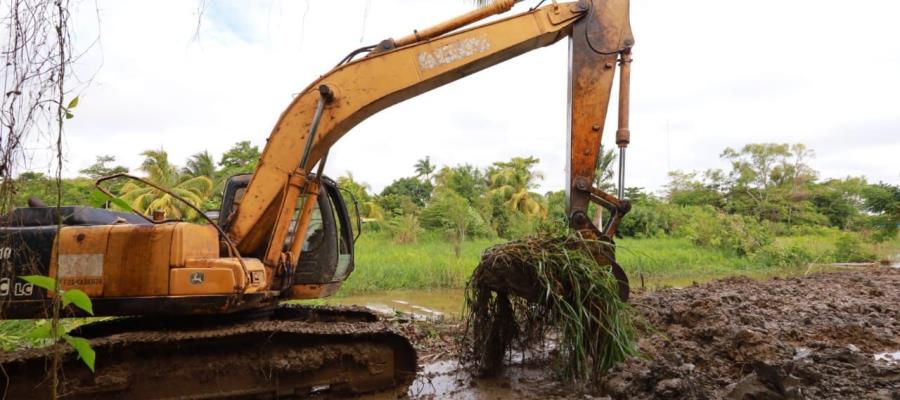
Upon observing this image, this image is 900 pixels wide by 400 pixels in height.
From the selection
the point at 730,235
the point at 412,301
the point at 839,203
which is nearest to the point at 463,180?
the point at 730,235

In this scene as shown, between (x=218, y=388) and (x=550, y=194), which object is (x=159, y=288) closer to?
(x=218, y=388)

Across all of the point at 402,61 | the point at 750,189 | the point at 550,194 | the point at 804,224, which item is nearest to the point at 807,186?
the point at 750,189

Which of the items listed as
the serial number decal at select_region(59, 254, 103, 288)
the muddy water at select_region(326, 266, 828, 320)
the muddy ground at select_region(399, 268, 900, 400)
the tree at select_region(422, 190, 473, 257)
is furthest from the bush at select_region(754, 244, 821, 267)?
the serial number decal at select_region(59, 254, 103, 288)

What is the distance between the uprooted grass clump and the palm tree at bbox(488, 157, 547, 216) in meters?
23.7

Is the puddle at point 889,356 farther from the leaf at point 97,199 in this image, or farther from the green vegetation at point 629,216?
the leaf at point 97,199

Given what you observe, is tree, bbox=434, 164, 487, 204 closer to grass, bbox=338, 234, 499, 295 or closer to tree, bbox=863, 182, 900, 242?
grass, bbox=338, 234, 499, 295

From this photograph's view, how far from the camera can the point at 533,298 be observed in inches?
157

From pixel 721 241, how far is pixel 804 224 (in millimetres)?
12412

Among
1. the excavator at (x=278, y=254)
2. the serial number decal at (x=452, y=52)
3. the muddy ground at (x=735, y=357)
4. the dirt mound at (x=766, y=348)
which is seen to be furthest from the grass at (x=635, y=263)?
the serial number decal at (x=452, y=52)

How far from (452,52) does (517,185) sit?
88.7 ft

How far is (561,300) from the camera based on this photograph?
377 cm

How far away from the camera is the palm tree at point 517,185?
97.4ft

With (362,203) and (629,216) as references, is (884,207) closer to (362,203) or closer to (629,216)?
(629,216)

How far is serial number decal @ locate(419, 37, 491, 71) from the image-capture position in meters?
4.30
